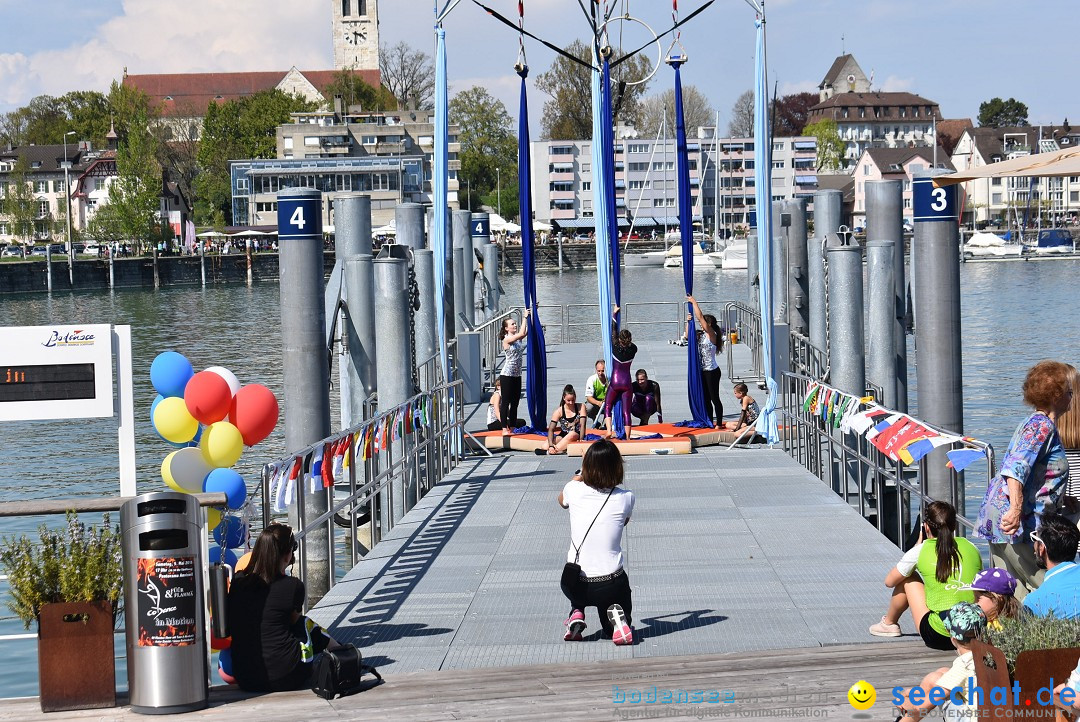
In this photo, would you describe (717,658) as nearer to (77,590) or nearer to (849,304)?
(77,590)

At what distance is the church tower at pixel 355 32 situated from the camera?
592 feet

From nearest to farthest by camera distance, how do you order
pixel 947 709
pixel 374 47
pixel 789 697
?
1. pixel 947 709
2. pixel 789 697
3. pixel 374 47

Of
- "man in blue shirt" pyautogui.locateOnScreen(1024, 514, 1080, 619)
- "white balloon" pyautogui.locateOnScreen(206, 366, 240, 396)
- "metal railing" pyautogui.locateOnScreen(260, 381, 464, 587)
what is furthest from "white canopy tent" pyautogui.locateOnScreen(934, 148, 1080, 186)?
"white balloon" pyautogui.locateOnScreen(206, 366, 240, 396)

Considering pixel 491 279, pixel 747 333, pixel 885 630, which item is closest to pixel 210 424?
pixel 885 630

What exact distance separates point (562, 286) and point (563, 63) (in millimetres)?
35965

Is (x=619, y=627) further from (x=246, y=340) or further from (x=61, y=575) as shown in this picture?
(x=246, y=340)

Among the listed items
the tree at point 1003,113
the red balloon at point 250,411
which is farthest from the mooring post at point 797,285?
the tree at point 1003,113

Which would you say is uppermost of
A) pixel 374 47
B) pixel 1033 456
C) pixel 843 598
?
pixel 374 47

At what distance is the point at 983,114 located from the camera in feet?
639

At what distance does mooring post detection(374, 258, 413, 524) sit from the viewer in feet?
48.0

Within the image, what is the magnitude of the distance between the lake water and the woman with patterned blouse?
787 centimetres

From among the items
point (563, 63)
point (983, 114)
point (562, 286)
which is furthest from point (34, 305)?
point (983, 114)

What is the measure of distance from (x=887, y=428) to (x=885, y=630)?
3.27 meters

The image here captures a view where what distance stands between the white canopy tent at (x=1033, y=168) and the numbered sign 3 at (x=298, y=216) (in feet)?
16.6
